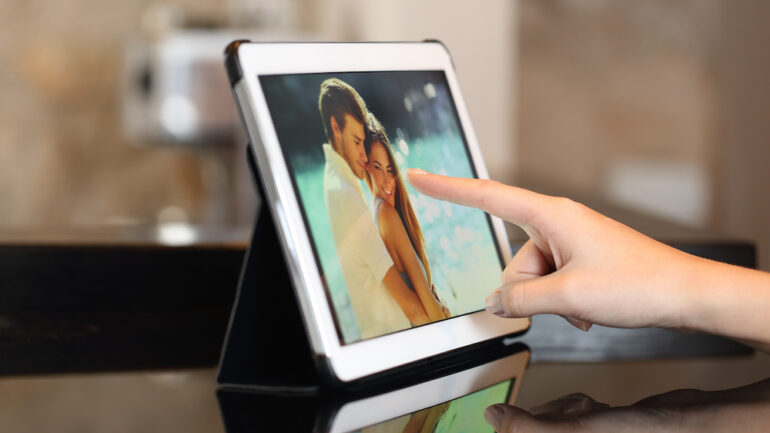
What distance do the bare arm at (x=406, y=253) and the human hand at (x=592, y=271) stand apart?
47mm

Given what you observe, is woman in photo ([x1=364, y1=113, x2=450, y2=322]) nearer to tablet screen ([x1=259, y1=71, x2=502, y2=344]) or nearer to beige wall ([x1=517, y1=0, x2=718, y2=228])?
tablet screen ([x1=259, y1=71, x2=502, y2=344])

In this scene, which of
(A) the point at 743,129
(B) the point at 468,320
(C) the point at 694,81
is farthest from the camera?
(C) the point at 694,81

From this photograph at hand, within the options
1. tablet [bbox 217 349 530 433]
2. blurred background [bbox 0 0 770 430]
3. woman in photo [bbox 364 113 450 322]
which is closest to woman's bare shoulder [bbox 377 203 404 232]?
woman in photo [bbox 364 113 450 322]

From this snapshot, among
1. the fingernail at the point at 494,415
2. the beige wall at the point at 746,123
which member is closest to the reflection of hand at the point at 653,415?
the fingernail at the point at 494,415

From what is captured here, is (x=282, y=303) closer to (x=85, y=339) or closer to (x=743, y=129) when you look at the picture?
(x=85, y=339)

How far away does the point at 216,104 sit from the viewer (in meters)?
3.54

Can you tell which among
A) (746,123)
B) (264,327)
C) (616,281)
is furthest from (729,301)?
(746,123)

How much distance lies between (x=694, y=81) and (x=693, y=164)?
1.27 ft

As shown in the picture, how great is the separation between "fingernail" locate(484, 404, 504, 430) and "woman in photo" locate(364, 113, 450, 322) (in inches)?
3.1

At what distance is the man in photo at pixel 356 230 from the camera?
1.69ft

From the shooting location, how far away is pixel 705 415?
0.48 m

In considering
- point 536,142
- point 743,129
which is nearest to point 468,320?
point 743,129

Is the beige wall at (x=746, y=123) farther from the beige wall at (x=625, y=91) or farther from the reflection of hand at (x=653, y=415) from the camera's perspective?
the reflection of hand at (x=653, y=415)

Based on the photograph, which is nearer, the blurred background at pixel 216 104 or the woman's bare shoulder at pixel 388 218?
the woman's bare shoulder at pixel 388 218
